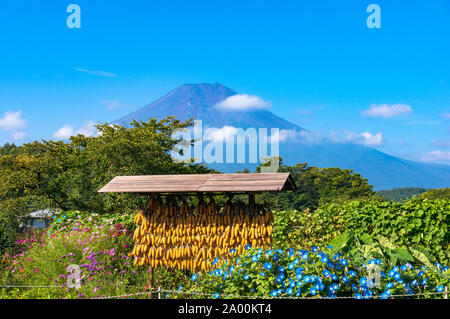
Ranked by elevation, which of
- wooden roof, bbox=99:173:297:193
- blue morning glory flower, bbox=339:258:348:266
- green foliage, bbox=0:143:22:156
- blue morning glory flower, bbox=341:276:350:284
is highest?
green foliage, bbox=0:143:22:156

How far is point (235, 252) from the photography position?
7.84 meters

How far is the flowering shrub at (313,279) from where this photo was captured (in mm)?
5691

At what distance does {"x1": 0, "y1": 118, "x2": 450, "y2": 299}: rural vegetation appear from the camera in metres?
5.98

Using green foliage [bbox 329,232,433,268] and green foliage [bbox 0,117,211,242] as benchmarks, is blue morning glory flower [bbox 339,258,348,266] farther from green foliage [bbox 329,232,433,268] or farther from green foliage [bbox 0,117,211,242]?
green foliage [bbox 0,117,211,242]

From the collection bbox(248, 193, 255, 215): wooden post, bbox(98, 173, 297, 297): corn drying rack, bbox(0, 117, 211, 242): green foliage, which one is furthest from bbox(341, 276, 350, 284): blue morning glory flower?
bbox(0, 117, 211, 242): green foliage

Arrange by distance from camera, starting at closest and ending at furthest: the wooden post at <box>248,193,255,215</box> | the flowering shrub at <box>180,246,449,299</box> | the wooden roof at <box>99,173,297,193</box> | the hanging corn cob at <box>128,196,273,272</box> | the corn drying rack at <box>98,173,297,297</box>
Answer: the flowering shrub at <box>180,246,449,299</box>, the wooden roof at <box>99,173,297,193</box>, the corn drying rack at <box>98,173,297,297</box>, the hanging corn cob at <box>128,196,273,272</box>, the wooden post at <box>248,193,255,215</box>

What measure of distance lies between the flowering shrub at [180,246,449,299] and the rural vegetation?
0.05ft

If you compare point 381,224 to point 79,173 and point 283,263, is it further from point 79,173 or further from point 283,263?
point 79,173

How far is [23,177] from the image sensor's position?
69.9 ft

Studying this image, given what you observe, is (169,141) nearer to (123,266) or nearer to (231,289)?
(123,266)

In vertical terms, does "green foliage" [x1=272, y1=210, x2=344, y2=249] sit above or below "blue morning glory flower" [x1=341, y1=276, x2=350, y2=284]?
below

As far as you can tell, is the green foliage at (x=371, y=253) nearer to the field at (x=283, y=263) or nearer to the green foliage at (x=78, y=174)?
the field at (x=283, y=263)

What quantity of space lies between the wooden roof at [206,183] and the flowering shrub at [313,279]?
124cm
